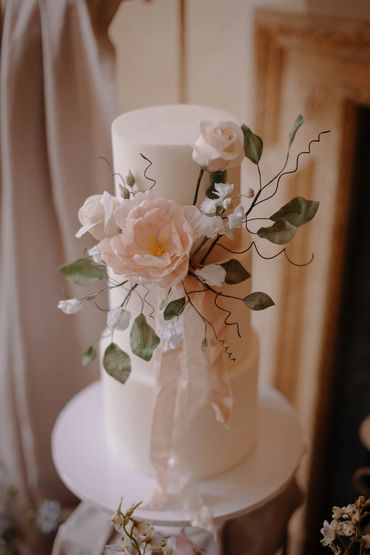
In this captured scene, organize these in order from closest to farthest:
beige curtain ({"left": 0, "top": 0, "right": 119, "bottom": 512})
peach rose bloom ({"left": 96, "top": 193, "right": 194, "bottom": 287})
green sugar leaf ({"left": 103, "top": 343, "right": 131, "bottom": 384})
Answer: peach rose bloom ({"left": 96, "top": 193, "right": 194, "bottom": 287})
green sugar leaf ({"left": 103, "top": 343, "right": 131, "bottom": 384})
beige curtain ({"left": 0, "top": 0, "right": 119, "bottom": 512})

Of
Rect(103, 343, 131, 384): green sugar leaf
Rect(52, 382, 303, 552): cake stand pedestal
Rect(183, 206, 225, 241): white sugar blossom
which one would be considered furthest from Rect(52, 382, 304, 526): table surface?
Rect(183, 206, 225, 241): white sugar blossom

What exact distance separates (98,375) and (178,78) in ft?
2.34

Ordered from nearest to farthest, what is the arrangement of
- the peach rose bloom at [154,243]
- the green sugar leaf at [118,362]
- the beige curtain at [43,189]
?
the peach rose bloom at [154,243]
the green sugar leaf at [118,362]
the beige curtain at [43,189]

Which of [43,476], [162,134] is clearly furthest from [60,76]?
[43,476]

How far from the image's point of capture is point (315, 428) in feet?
5.65

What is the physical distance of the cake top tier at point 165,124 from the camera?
944mm

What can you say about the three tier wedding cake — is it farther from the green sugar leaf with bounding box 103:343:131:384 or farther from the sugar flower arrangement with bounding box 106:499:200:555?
the sugar flower arrangement with bounding box 106:499:200:555

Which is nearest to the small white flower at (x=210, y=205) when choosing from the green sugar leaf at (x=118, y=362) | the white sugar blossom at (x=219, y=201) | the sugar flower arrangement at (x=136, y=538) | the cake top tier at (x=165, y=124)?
the white sugar blossom at (x=219, y=201)

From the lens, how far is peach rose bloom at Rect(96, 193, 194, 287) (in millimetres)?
847

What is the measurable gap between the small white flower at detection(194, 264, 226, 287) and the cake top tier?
0.19 meters

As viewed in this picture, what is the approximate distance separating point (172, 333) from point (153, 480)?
0.34m

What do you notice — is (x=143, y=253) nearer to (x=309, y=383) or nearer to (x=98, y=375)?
(x=98, y=375)

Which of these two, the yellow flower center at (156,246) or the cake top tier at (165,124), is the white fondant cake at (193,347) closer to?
the cake top tier at (165,124)

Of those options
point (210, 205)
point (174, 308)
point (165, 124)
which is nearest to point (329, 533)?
point (174, 308)
